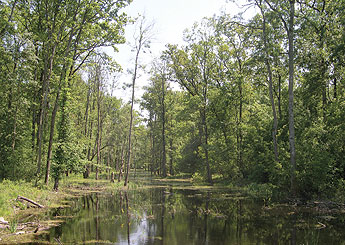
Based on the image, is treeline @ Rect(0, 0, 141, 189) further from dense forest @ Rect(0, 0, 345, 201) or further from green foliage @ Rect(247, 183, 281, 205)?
green foliage @ Rect(247, 183, 281, 205)

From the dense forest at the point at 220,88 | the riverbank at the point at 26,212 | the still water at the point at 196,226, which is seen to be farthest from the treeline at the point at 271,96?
the riverbank at the point at 26,212

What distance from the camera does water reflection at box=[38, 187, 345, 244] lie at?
9273 millimetres

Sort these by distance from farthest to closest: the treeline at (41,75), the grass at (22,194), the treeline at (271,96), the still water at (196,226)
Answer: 1. the treeline at (41,75)
2. the treeline at (271,96)
3. the grass at (22,194)
4. the still water at (196,226)

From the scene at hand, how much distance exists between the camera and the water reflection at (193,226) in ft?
30.4

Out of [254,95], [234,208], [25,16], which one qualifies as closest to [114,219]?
[234,208]

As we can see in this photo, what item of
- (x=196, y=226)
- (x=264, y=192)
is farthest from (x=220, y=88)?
(x=196, y=226)

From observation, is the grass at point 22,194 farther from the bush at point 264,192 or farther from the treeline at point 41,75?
the bush at point 264,192

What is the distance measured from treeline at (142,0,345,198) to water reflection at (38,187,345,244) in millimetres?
3602

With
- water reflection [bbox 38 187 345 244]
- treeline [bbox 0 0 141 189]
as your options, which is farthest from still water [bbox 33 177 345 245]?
treeline [bbox 0 0 141 189]

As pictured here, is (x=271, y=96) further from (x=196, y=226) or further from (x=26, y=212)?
(x=26, y=212)

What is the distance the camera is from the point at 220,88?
32.1 metres

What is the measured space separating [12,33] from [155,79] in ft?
96.7

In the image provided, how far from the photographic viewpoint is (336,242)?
878cm

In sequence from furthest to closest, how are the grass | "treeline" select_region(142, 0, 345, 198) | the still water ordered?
1. "treeline" select_region(142, 0, 345, 198)
2. the grass
3. the still water
